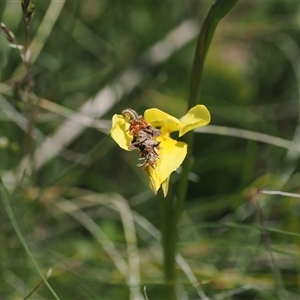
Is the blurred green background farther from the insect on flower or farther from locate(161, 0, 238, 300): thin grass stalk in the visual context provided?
the insect on flower

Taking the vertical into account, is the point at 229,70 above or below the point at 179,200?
above

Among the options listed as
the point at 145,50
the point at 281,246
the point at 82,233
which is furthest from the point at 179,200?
the point at 145,50

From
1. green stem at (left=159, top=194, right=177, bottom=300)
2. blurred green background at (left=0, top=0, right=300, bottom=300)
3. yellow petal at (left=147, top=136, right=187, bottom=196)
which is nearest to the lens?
yellow petal at (left=147, top=136, right=187, bottom=196)

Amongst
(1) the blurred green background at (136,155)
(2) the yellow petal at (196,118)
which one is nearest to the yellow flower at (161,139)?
(2) the yellow petal at (196,118)

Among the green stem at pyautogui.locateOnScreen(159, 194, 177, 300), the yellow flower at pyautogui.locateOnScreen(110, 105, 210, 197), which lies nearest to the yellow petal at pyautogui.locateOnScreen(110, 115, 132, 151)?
the yellow flower at pyautogui.locateOnScreen(110, 105, 210, 197)

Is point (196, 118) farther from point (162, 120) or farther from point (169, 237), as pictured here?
point (169, 237)

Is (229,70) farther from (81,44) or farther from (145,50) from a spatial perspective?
(81,44)

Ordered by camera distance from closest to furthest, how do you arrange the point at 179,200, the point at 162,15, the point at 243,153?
the point at 179,200 → the point at 243,153 → the point at 162,15
